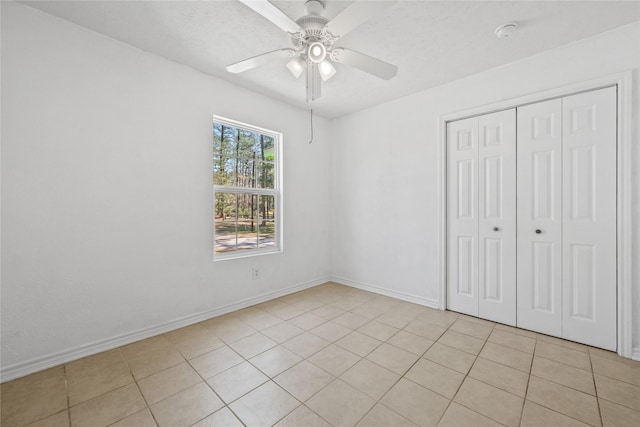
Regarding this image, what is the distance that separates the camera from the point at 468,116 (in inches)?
114

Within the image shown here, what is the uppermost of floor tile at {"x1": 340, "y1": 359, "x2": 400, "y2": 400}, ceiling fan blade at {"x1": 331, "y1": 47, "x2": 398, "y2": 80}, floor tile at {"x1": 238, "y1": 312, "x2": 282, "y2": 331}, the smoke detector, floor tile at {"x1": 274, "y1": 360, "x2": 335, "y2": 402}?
the smoke detector

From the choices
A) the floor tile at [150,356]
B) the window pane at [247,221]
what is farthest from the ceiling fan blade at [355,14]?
the floor tile at [150,356]

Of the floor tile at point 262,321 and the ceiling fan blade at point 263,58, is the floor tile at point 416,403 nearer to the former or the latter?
the floor tile at point 262,321

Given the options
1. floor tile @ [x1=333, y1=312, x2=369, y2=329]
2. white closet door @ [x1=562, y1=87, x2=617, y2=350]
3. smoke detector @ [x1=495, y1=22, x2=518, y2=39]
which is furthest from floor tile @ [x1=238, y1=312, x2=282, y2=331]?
smoke detector @ [x1=495, y1=22, x2=518, y2=39]

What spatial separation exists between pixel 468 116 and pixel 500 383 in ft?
8.24

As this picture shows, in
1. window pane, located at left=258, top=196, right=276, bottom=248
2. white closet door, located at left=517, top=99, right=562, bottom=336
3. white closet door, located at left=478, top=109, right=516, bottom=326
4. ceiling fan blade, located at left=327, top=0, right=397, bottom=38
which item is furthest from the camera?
window pane, located at left=258, top=196, right=276, bottom=248

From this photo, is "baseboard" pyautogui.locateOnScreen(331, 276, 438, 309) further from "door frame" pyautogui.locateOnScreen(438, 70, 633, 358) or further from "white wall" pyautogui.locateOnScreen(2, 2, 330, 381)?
"white wall" pyautogui.locateOnScreen(2, 2, 330, 381)

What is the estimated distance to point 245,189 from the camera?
326 cm

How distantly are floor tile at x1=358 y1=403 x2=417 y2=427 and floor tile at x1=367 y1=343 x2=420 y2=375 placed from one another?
1.33 feet

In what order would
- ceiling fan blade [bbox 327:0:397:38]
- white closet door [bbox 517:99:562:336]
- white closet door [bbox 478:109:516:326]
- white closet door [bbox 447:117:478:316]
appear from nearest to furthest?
1. ceiling fan blade [bbox 327:0:397:38]
2. white closet door [bbox 517:99:562:336]
3. white closet door [bbox 478:109:516:326]
4. white closet door [bbox 447:117:478:316]

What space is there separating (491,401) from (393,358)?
669 millimetres

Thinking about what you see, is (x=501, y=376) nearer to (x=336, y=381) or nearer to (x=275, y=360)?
(x=336, y=381)

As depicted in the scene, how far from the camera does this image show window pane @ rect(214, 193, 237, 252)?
306 cm

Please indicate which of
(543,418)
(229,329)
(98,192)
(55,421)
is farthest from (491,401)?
(98,192)
